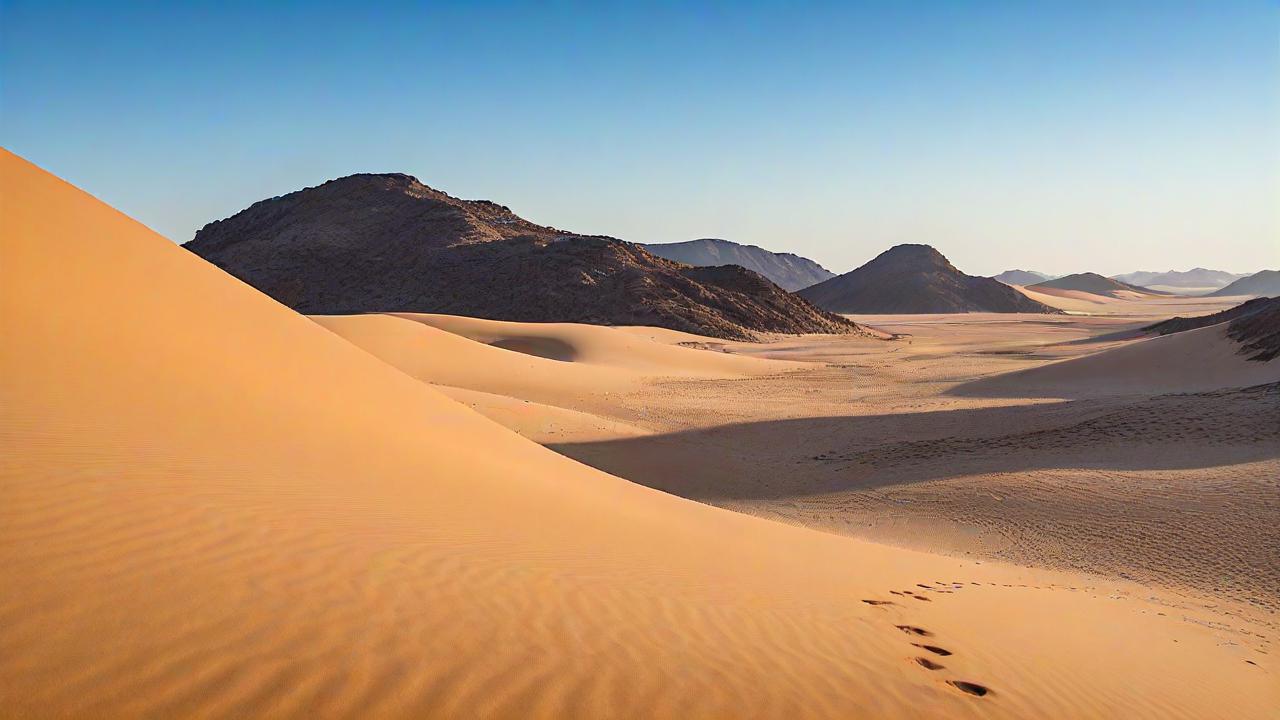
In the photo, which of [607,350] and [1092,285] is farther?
[1092,285]

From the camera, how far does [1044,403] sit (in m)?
18.5

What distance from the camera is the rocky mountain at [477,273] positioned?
57.7m

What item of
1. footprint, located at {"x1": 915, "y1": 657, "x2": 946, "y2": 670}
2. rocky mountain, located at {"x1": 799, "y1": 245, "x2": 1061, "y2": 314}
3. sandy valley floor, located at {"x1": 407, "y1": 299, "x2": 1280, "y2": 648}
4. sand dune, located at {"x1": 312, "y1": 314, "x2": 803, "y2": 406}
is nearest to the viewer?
footprint, located at {"x1": 915, "y1": 657, "x2": 946, "y2": 670}

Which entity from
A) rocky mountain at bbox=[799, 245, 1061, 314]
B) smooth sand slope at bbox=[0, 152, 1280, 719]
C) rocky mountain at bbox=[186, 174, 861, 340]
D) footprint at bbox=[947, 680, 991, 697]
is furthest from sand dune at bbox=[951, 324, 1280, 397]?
rocky mountain at bbox=[799, 245, 1061, 314]

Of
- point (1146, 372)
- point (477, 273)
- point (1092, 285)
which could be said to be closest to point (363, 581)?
point (1146, 372)

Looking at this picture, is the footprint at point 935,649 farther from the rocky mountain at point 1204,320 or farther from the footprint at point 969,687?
the rocky mountain at point 1204,320

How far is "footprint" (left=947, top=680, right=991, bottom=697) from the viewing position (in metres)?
3.96

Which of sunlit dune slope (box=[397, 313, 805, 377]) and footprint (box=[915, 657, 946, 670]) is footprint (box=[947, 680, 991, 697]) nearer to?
footprint (box=[915, 657, 946, 670])

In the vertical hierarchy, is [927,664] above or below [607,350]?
below

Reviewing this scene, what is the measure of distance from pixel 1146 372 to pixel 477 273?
49.2m

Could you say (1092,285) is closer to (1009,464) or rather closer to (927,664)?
(1009,464)

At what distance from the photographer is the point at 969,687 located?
403 centimetres

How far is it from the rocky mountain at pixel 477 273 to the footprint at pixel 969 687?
5021 centimetres

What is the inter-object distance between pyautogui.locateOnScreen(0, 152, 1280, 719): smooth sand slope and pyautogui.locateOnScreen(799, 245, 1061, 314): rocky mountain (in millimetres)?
101083
